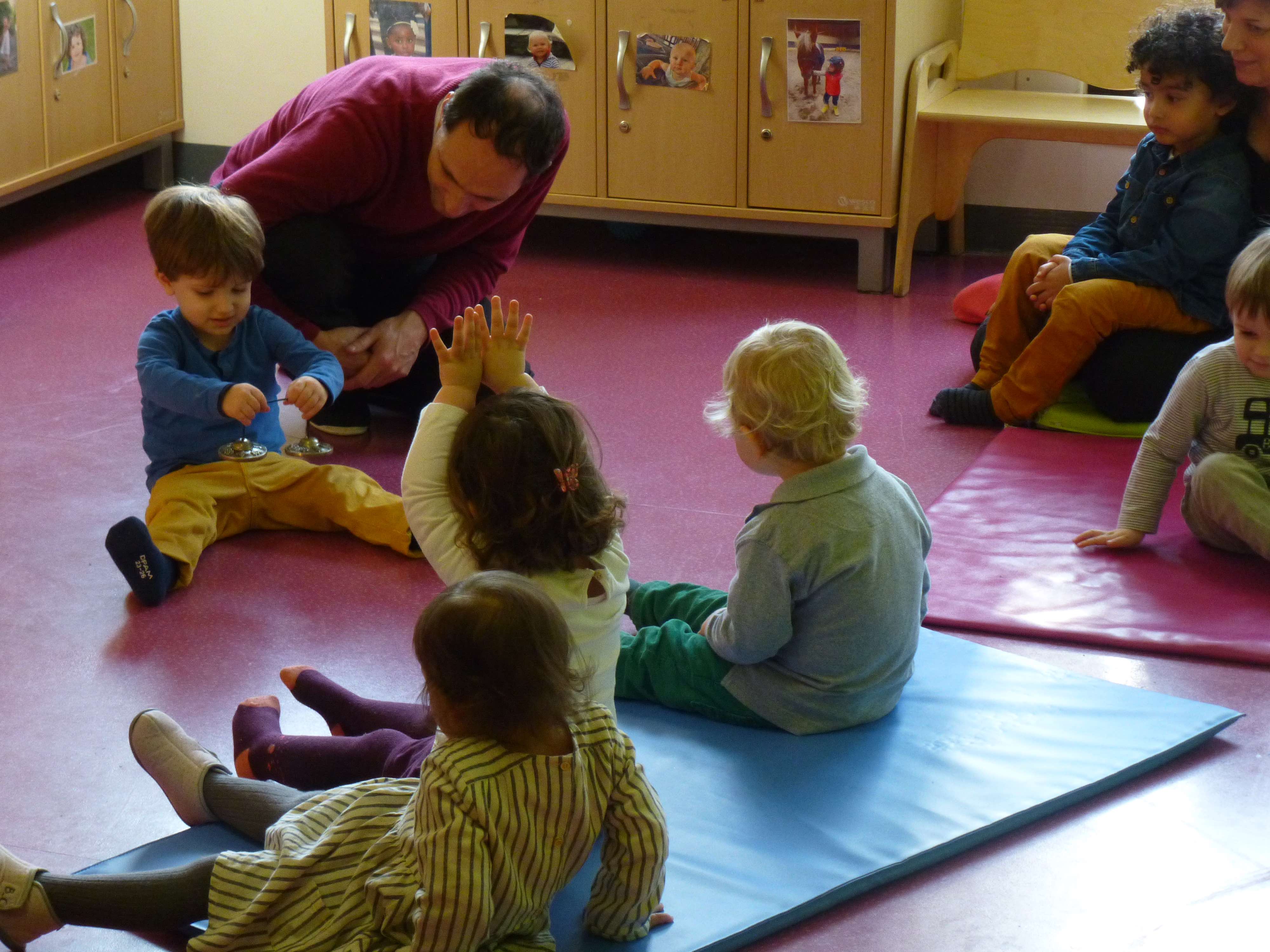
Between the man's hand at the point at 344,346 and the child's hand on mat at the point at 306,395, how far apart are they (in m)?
0.43

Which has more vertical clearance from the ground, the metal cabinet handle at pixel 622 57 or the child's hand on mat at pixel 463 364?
the metal cabinet handle at pixel 622 57

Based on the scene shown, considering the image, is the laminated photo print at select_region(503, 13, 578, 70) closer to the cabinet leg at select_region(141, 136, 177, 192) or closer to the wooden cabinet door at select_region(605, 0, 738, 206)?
the wooden cabinet door at select_region(605, 0, 738, 206)

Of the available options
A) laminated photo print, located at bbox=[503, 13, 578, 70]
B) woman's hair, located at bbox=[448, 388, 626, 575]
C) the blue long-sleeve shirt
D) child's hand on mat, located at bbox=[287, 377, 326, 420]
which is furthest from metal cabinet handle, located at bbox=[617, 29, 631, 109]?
woman's hair, located at bbox=[448, 388, 626, 575]

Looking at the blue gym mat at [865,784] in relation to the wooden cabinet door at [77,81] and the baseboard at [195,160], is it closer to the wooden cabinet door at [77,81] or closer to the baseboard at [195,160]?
the wooden cabinet door at [77,81]

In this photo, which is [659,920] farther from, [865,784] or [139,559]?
[139,559]

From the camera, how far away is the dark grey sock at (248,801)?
67.7 inches

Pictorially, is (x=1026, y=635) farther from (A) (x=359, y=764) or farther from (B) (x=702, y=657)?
(A) (x=359, y=764)

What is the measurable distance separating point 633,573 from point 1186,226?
1.34m

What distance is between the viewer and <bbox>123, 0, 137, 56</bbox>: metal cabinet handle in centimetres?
473

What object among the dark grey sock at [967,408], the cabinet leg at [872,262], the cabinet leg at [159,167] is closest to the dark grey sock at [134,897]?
the dark grey sock at [967,408]

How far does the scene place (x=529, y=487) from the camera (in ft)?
5.49

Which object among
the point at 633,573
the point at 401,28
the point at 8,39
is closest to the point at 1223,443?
the point at 633,573

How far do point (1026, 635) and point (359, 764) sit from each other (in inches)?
41.2

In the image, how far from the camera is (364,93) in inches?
113
